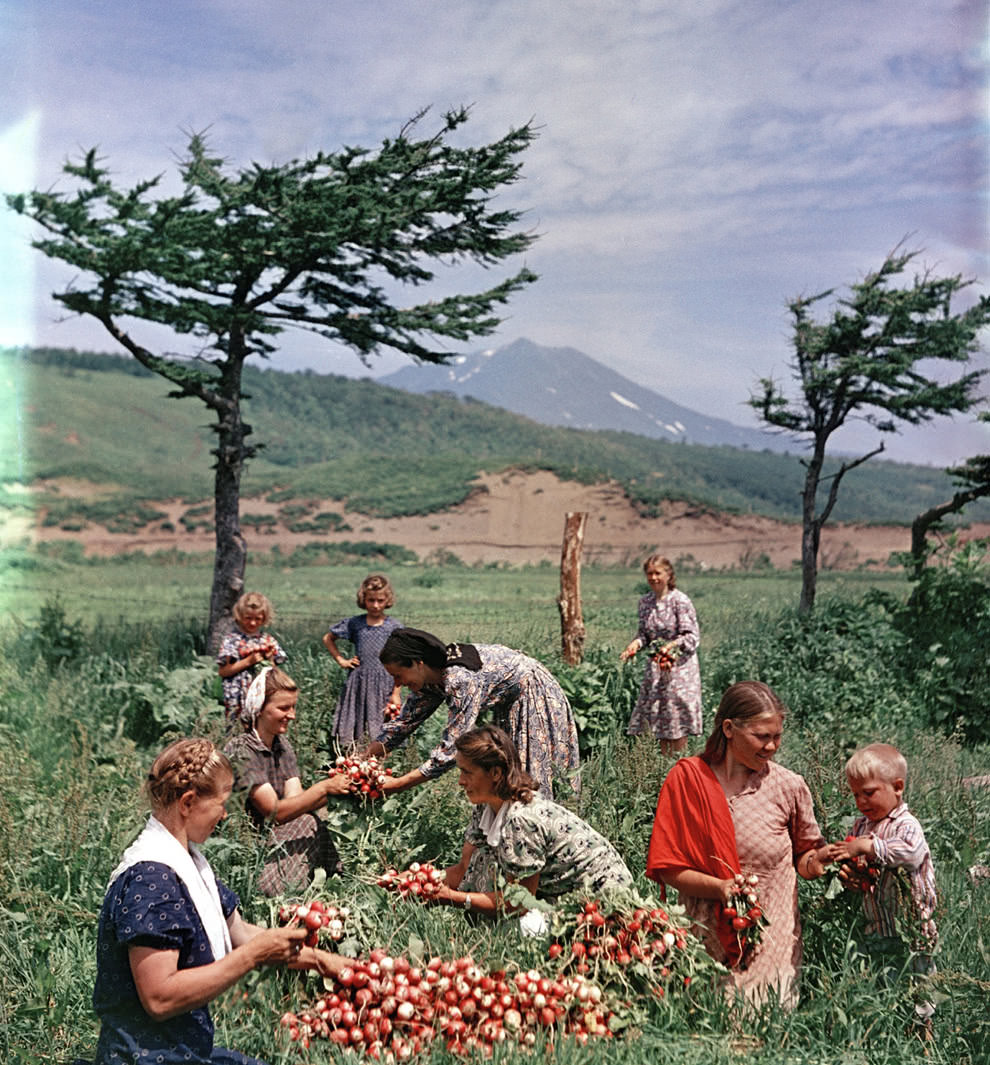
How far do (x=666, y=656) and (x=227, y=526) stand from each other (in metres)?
5.81

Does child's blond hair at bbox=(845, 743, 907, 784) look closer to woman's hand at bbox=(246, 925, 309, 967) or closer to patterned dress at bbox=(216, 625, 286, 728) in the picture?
woman's hand at bbox=(246, 925, 309, 967)

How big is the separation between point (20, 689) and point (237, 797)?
427 cm

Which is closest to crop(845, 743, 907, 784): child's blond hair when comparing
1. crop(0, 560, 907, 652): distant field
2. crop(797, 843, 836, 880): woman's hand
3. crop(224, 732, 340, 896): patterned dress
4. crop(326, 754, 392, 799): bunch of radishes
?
crop(797, 843, 836, 880): woman's hand

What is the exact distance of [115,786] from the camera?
5262 mm

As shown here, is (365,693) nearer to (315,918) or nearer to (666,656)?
(666,656)

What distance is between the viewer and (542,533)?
152 ft

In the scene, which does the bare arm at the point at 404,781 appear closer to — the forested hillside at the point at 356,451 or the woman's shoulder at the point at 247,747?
the woman's shoulder at the point at 247,747

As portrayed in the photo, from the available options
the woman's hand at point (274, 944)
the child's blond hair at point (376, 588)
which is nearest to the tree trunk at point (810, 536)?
the child's blond hair at point (376, 588)

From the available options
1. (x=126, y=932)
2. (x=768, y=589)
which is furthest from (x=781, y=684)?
(x=768, y=589)

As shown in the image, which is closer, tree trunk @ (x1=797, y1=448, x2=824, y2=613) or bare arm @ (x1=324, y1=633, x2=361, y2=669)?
bare arm @ (x1=324, y1=633, x2=361, y2=669)

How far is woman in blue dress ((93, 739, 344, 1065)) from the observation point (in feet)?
7.69

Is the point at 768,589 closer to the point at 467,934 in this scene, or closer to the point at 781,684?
the point at 781,684

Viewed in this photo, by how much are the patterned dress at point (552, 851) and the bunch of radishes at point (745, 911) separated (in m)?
0.39

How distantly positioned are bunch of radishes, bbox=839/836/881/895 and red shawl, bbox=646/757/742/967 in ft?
1.27
